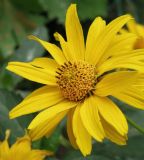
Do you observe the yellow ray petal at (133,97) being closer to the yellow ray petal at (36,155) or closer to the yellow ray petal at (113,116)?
the yellow ray petal at (113,116)

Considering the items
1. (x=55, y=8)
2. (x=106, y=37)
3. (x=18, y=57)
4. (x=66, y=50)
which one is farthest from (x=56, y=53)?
(x=55, y=8)

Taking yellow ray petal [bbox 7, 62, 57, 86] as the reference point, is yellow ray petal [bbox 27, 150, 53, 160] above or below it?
below

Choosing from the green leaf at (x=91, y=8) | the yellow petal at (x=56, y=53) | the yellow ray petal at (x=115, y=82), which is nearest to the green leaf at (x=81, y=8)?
the green leaf at (x=91, y=8)

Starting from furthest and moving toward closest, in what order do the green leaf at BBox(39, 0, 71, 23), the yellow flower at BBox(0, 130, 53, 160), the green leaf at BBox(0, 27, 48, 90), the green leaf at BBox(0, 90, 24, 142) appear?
the green leaf at BBox(39, 0, 71, 23) < the green leaf at BBox(0, 27, 48, 90) < the green leaf at BBox(0, 90, 24, 142) < the yellow flower at BBox(0, 130, 53, 160)

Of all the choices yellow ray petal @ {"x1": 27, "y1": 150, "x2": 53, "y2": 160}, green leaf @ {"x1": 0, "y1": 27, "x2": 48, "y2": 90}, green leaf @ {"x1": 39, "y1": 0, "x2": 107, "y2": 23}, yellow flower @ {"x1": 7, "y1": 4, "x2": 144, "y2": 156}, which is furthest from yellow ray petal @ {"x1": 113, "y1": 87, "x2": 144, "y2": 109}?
green leaf @ {"x1": 39, "y1": 0, "x2": 107, "y2": 23}

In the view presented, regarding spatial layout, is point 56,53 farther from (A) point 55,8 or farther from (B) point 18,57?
(A) point 55,8

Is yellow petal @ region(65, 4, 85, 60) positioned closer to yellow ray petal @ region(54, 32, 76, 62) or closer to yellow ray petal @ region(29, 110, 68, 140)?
yellow ray petal @ region(54, 32, 76, 62)

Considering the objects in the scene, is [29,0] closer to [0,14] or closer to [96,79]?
[0,14]
